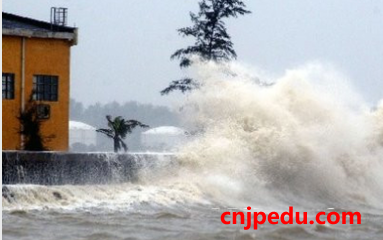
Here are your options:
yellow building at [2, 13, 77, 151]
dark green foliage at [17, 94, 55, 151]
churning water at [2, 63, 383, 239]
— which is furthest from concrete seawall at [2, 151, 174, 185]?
yellow building at [2, 13, 77, 151]

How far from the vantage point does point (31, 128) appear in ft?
61.2

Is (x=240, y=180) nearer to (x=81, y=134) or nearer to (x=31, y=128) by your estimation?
(x=31, y=128)

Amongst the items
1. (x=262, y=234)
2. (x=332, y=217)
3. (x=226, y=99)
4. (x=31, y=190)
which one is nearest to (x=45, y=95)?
(x=226, y=99)

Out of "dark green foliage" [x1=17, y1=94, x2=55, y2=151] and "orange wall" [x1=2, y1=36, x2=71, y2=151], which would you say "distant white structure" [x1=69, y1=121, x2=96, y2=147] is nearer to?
"orange wall" [x1=2, y1=36, x2=71, y2=151]

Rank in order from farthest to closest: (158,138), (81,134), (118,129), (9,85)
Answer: (158,138)
(81,134)
(118,129)
(9,85)

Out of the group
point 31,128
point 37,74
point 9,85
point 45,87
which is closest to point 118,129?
point 45,87

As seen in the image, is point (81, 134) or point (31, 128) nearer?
point (31, 128)

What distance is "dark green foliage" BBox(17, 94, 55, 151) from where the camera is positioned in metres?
18.5

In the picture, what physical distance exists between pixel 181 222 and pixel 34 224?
1726 millimetres

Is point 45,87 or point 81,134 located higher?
point 45,87

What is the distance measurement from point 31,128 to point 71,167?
16.9 feet

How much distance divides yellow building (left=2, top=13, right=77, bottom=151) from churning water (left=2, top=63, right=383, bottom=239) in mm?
2968

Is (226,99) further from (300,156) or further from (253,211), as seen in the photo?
(253,211)

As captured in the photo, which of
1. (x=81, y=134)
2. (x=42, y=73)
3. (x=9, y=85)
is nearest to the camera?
(x=9, y=85)
